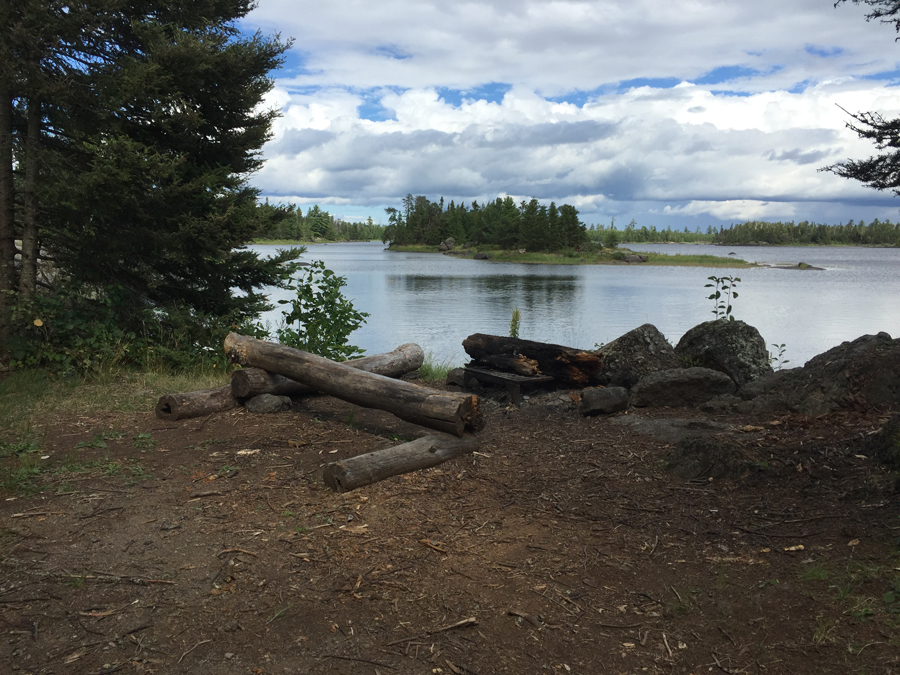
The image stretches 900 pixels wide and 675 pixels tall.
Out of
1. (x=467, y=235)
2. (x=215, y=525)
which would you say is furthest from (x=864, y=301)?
(x=467, y=235)

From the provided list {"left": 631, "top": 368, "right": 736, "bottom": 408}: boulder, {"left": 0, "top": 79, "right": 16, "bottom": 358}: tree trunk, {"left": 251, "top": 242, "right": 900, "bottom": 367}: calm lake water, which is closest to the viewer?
{"left": 631, "top": 368, "right": 736, "bottom": 408}: boulder

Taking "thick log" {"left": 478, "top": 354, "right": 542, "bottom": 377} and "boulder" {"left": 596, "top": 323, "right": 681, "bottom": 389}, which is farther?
"thick log" {"left": 478, "top": 354, "right": 542, "bottom": 377}

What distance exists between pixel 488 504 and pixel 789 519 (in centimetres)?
203

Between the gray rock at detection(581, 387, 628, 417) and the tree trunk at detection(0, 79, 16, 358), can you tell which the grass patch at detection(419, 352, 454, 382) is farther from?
the tree trunk at detection(0, 79, 16, 358)

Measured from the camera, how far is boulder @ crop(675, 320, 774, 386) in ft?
28.5

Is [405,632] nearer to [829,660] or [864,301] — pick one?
[829,660]

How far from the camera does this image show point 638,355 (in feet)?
30.5

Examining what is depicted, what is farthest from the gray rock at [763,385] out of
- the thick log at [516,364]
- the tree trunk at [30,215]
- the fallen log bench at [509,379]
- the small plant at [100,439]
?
the tree trunk at [30,215]

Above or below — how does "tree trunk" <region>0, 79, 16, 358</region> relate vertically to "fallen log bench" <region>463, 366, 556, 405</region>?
above

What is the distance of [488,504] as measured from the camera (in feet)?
15.8

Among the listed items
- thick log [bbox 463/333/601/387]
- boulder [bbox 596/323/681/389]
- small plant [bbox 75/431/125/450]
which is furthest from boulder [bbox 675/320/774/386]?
small plant [bbox 75/431/125/450]

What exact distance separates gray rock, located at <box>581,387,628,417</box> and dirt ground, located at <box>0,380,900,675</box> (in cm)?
124

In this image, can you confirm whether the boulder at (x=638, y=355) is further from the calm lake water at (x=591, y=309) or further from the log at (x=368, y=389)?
the calm lake water at (x=591, y=309)

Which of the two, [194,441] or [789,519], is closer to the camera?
[789,519]
